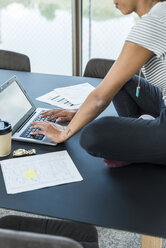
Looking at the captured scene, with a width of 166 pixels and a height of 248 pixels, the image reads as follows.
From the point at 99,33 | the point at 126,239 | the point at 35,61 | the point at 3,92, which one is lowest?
the point at 126,239

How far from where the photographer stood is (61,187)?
1059 millimetres

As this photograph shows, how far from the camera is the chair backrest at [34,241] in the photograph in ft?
2.39

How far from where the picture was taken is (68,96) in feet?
5.62

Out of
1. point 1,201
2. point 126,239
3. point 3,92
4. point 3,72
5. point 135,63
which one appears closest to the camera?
point 1,201

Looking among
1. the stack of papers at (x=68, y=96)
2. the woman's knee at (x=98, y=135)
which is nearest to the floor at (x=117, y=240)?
the stack of papers at (x=68, y=96)

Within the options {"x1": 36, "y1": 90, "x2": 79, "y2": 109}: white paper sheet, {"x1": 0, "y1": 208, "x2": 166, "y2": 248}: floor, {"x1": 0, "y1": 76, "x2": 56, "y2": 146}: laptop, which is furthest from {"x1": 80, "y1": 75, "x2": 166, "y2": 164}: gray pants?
{"x1": 0, "y1": 208, "x2": 166, "y2": 248}: floor

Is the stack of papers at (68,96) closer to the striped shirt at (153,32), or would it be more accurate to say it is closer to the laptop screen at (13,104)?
the laptop screen at (13,104)

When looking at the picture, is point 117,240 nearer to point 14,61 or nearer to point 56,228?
point 56,228

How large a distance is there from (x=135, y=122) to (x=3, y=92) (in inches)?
22.5

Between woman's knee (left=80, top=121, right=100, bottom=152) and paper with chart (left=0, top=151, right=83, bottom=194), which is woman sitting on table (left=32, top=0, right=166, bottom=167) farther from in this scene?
paper with chart (left=0, top=151, right=83, bottom=194)

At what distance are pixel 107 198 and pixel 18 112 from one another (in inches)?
23.3

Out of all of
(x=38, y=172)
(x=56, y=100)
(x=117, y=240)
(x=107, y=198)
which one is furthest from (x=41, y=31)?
(x=107, y=198)

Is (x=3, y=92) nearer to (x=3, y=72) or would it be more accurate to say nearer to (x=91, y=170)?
(x=91, y=170)

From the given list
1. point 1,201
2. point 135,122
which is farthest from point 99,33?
point 1,201
